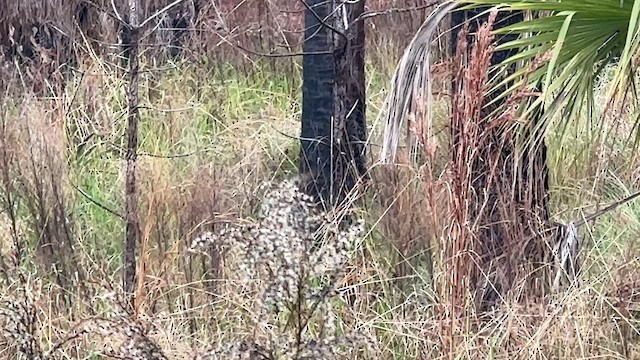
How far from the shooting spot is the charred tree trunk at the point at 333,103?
13.7 feet

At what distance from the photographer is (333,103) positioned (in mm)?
4422

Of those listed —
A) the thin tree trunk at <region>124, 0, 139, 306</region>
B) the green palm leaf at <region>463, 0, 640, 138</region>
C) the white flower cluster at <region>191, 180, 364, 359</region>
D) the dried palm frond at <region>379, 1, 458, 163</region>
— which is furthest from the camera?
the thin tree trunk at <region>124, 0, 139, 306</region>

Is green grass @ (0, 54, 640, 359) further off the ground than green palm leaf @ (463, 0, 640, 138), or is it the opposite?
green palm leaf @ (463, 0, 640, 138)

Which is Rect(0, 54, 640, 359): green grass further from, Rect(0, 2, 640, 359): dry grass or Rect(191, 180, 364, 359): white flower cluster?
Rect(191, 180, 364, 359): white flower cluster

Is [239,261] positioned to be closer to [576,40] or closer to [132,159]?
[132,159]

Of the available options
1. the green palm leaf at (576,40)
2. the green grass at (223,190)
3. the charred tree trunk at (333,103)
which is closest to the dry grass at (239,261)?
the green grass at (223,190)

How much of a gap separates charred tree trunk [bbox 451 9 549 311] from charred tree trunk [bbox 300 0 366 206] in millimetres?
617

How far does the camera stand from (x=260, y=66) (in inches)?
270

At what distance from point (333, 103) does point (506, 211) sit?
1.25 metres

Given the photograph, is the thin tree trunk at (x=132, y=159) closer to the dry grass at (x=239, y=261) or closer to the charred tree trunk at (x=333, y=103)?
the dry grass at (x=239, y=261)

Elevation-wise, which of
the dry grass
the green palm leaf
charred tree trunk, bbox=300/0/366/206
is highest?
the green palm leaf

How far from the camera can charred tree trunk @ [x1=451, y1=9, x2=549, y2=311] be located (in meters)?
3.31

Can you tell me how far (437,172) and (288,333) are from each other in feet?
6.01

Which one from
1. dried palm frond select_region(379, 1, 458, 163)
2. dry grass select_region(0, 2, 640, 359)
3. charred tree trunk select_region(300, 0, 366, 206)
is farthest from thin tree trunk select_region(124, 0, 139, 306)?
dried palm frond select_region(379, 1, 458, 163)
